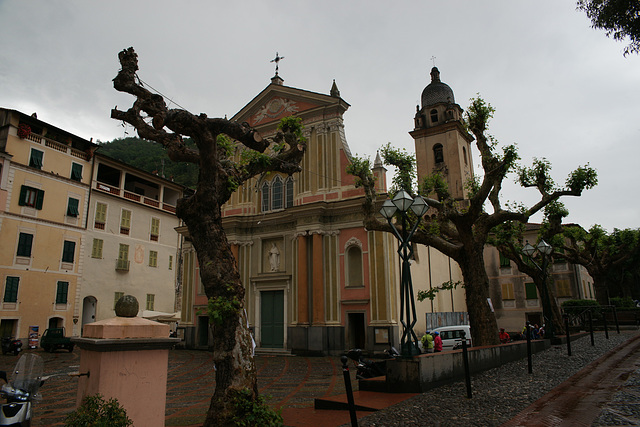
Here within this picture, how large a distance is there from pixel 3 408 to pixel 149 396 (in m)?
1.69

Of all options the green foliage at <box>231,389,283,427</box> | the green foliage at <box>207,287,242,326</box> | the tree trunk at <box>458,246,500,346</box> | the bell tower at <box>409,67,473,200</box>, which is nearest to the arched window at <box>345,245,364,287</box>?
the tree trunk at <box>458,246,500,346</box>

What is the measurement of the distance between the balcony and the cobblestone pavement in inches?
402

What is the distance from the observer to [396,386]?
27.0 ft

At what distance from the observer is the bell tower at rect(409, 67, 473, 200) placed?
130ft

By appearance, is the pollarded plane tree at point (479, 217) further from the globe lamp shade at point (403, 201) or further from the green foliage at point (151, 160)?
the green foliage at point (151, 160)

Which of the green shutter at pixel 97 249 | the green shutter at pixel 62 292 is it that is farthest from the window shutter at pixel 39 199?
the green shutter at pixel 62 292

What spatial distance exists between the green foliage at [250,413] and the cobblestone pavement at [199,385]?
0.99 ft

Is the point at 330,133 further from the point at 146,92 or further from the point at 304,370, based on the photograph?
the point at 146,92

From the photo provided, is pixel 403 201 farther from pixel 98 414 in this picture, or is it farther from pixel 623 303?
pixel 623 303

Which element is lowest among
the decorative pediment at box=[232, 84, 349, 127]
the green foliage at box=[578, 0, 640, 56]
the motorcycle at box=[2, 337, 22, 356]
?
the motorcycle at box=[2, 337, 22, 356]

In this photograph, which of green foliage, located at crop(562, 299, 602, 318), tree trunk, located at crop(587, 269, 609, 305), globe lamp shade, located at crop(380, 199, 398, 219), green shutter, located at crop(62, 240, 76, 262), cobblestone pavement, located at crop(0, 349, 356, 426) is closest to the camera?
cobblestone pavement, located at crop(0, 349, 356, 426)

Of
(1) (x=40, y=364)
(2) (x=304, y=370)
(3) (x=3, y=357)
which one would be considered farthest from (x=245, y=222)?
(1) (x=40, y=364)

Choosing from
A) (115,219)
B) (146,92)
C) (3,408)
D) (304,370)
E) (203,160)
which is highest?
(115,219)

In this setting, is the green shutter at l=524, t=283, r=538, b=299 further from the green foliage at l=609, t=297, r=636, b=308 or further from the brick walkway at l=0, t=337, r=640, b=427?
the brick walkway at l=0, t=337, r=640, b=427
